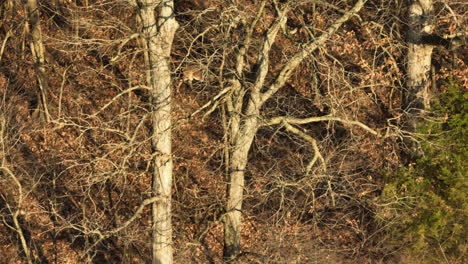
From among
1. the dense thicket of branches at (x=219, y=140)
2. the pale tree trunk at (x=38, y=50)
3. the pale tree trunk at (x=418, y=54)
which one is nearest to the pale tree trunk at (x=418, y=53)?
the pale tree trunk at (x=418, y=54)

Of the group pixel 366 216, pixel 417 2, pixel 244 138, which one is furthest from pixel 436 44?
pixel 244 138

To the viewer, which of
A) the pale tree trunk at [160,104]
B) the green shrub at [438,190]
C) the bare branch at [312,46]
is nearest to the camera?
the pale tree trunk at [160,104]

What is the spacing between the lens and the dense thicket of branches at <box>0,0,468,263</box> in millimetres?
14616

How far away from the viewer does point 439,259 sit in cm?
1596

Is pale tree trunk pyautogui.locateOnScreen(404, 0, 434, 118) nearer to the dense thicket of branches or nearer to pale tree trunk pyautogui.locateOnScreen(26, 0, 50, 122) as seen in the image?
the dense thicket of branches

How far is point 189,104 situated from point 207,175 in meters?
1.96

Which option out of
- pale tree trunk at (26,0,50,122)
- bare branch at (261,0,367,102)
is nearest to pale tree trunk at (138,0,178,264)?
bare branch at (261,0,367,102)

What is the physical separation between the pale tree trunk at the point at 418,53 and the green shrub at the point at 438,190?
181 cm

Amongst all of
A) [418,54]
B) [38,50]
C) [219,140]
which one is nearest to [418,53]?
[418,54]

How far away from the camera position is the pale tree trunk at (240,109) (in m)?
14.4

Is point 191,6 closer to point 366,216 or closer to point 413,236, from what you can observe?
point 366,216

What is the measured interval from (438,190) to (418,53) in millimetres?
3835

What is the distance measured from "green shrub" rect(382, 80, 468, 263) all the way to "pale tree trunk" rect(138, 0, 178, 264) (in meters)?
4.42

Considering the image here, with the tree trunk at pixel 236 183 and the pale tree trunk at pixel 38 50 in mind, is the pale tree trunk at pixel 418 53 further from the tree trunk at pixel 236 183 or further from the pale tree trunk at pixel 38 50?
the pale tree trunk at pixel 38 50
